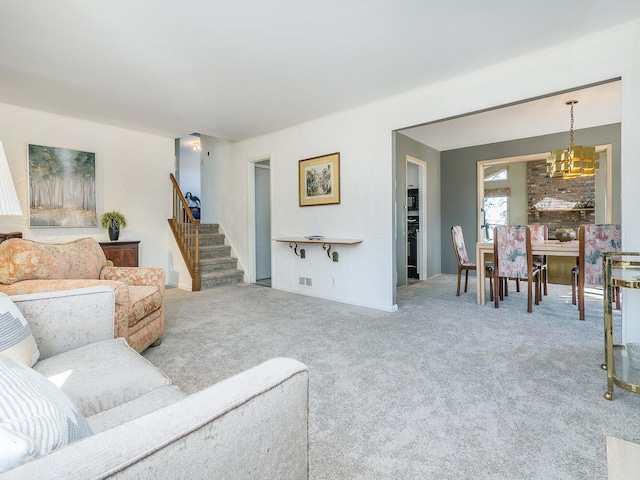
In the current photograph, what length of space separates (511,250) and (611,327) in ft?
6.62

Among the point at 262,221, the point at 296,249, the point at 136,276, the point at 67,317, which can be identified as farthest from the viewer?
the point at 262,221

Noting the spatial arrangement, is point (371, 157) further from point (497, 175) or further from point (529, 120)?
point (497, 175)

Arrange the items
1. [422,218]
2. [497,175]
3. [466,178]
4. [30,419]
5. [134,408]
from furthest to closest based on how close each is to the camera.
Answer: [497,175] < [466,178] < [422,218] < [134,408] < [30,419]

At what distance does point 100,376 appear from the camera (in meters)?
1.27

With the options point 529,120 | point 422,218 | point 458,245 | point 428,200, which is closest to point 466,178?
point 428,200

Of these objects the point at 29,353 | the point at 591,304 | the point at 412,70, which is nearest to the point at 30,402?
the point at 29,353

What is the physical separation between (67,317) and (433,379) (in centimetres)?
209

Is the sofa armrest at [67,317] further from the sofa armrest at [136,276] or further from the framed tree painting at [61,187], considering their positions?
the framed tree painting at [61,187]

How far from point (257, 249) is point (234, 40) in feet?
12.8

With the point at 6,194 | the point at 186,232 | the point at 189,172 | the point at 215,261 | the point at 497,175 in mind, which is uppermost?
the point at 189,172

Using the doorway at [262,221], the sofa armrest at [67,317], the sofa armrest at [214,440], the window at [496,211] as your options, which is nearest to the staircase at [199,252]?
the doorway at [262,221]

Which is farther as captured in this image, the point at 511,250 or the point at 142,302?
the point at 511,250

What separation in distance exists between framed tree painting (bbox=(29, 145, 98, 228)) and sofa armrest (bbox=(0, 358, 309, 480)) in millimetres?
4888

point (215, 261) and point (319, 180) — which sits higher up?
point (319, 180)
